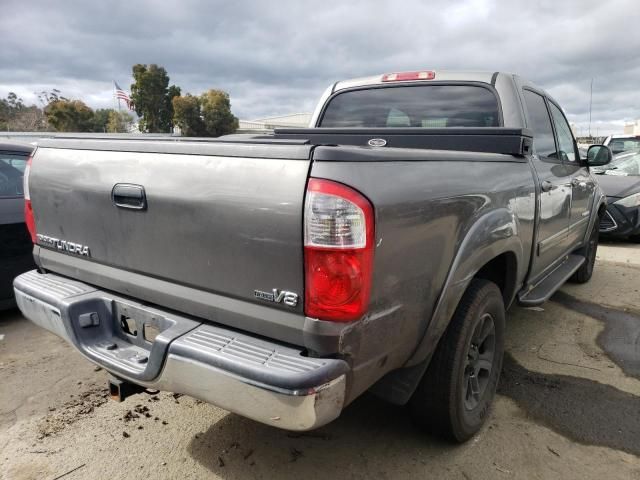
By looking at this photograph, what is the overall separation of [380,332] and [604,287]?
4723 mm

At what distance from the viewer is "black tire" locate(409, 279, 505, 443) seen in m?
2.31

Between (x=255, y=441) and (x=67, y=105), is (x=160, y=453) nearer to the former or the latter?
(x=255, y=441)

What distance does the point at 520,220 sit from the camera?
287cm

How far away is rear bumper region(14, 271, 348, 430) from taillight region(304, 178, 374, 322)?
0.69 ft

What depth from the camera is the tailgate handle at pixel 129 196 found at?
2.13 metres

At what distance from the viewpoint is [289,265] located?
1737 mm

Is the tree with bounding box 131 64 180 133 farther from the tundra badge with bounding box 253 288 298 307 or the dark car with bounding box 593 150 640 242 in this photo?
the tundra badge with bounding box 253 288 298 307

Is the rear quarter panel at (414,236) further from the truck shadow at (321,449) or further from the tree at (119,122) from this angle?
the tree at (119,122)

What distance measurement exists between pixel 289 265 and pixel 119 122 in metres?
57.0

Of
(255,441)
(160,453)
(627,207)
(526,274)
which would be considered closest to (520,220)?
(526,274)

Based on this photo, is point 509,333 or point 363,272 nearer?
point 363,272

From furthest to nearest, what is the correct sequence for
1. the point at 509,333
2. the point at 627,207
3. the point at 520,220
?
the point at 627,207 < the point at 509,333 < the point at 520,220

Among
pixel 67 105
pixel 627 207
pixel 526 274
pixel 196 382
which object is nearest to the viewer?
pixel 196 382

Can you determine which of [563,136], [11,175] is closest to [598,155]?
[563,136]
